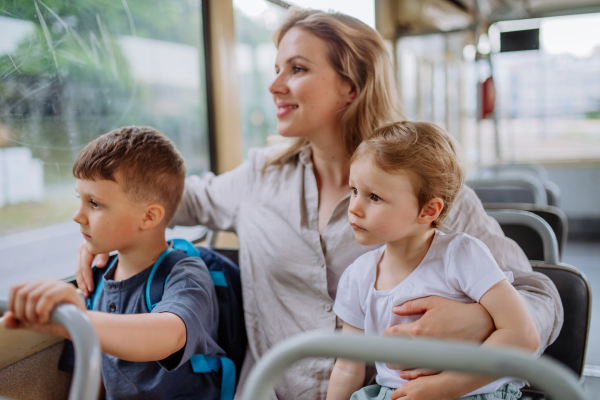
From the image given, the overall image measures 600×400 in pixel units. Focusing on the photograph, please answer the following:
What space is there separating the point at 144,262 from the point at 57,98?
72 cm

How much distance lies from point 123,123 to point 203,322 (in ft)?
3.63

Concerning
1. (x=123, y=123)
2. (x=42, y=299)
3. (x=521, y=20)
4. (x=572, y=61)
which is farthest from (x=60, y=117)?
(x=572, y=61)

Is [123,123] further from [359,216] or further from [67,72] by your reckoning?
[359,216]

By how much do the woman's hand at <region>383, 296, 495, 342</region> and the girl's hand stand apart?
82mm

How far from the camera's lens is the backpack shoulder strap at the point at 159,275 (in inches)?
45.3

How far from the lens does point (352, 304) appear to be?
113 centimetres

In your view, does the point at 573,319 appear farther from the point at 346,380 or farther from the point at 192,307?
the point at 192,307

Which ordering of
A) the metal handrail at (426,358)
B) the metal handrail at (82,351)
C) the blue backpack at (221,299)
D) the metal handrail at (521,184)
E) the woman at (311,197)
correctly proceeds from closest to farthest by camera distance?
1. the metal handrail at (426,358)
2. the metal handrail at (82,351)
3. the blue backpack at (221,299)
4. the woman at (311,197)
5. the metal handrail at (521,184)

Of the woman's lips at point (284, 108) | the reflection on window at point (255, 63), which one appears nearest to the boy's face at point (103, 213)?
the woman's lips at point (284, 108)

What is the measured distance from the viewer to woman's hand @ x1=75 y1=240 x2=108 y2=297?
4.20ft

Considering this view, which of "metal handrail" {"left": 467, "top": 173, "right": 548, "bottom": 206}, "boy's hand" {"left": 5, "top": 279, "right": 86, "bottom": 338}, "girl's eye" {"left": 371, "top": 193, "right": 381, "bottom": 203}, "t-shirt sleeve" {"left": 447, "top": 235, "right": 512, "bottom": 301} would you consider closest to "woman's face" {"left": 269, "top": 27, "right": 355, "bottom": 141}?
"girl's eye" {"left": 371, "top": 193, "right": 381, "bottom": 203}

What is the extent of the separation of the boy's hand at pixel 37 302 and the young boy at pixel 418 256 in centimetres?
57

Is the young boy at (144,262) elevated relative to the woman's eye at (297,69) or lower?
lower

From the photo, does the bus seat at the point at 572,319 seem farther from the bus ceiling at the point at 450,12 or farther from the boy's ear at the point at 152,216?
the bus ceiling at the point at 450,12
